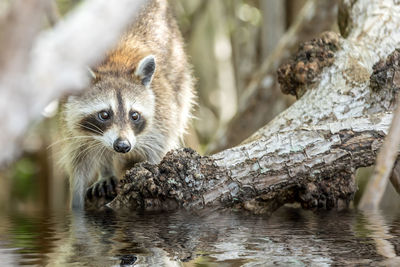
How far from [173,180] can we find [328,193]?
1.16 metres

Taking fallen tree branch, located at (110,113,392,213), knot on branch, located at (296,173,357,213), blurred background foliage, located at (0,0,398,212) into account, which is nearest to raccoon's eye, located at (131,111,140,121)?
fallen tree branch, located at (110,113,392,213)

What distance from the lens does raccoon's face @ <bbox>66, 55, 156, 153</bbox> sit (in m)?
4.99

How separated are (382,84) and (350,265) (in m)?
2.24

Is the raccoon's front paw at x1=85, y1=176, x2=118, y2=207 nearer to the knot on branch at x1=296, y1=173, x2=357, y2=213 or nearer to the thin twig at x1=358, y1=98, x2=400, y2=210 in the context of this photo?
the knot on branch at x1=296, y1=173, x2=357, y2=213

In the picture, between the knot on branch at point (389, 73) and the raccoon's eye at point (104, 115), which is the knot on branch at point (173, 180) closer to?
the raccoon's eye at point (104, 115)

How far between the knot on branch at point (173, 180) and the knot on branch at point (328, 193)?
78 centimetres

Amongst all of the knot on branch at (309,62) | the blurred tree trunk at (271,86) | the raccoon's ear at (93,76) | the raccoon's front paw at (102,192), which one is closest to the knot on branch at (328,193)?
the knot on branch at (309,62)

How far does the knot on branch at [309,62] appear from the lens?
16.4 feet

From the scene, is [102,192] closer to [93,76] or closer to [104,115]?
[104,115]

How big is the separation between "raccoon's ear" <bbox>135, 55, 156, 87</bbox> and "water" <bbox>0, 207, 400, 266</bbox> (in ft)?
4.47

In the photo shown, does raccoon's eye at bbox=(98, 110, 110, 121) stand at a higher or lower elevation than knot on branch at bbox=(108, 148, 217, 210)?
higher

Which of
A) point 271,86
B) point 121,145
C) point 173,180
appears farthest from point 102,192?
point 271,86

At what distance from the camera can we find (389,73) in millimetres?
4484

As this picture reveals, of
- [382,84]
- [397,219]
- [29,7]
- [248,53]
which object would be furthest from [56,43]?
[248,53]
